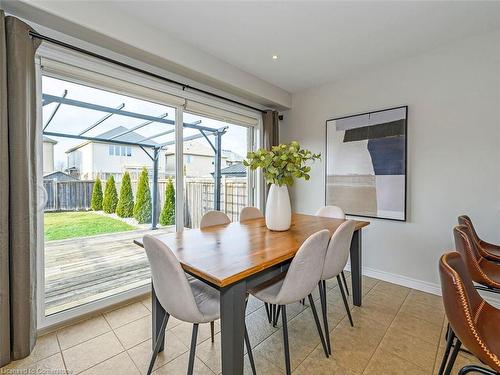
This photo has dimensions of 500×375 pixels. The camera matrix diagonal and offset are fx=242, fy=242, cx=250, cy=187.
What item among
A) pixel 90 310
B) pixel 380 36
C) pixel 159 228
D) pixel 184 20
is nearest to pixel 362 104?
pixel 380 36

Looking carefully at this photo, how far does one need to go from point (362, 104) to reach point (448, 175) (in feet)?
4.11

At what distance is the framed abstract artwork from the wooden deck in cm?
227

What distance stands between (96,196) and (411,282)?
11.3 ft

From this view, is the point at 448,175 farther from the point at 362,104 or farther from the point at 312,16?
the point at 312,16

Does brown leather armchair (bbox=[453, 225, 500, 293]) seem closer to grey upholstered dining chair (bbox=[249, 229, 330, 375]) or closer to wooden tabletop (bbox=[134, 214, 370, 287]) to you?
wooden tabletop (bbox=[134, 214, 370, 287])

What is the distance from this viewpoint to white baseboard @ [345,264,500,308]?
2.31 metres

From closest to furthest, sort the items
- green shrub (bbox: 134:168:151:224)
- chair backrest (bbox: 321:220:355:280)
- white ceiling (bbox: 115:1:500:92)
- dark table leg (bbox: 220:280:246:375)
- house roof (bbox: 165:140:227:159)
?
Result: dark table leg (bbox: 220:280:246:375) → chair backrest (bbox: 321:220:355:280) → white ceiling (bbox: 115:1:500:92) → green shrub (bbox: 134:168:151:224) → house roof (bbox: 165:140:227:159)

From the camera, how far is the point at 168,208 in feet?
9.36

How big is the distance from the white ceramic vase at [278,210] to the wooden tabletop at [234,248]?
2.7 inches

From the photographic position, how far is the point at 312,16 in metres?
2.03

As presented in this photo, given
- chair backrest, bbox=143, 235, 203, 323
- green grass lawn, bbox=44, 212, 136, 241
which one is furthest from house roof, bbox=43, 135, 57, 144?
chair backrest, bbox=143, 235, 203, 323

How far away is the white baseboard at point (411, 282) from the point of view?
231 cm

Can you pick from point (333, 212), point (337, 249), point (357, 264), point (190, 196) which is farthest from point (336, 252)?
point (190, 196)

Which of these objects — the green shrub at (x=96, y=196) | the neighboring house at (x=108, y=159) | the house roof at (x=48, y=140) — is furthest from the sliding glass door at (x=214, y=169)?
the house roof at (x=48, y=140)
